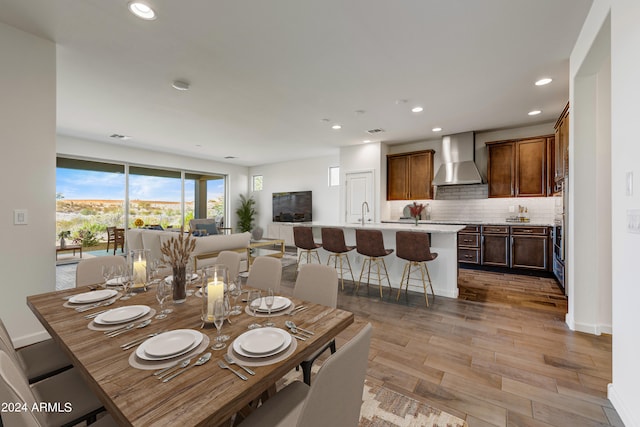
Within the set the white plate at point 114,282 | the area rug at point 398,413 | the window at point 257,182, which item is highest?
the window at point 257,182

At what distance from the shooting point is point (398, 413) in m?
1.68

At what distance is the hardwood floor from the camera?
1.74 meters

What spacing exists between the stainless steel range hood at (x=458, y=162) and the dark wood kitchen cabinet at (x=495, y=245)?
3.30 feet

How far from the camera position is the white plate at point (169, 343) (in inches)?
40.2

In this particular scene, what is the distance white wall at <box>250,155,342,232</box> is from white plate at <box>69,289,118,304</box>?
6.62m

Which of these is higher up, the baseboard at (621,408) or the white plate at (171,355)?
the white plate at (171,355)

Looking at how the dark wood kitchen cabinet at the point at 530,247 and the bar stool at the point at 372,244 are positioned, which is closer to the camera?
the bar stool at the point at 372,244

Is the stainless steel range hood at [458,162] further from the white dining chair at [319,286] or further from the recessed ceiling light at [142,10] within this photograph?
the recessed ceiling light at [142,10]

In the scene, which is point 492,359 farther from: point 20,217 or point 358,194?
point 358,194

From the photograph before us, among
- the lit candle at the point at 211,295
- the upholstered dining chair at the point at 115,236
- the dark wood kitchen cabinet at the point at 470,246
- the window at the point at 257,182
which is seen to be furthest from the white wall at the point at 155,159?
the dark wood kitchen cabinet at the point at 470,246

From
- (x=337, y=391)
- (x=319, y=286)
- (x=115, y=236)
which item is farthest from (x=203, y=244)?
(x=115, y=236)

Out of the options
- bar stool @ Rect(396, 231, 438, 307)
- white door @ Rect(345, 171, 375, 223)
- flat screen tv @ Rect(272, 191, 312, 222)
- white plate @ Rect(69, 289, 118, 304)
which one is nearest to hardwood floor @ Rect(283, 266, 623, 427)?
bar stool @ Rect(396, 231, 438, 307)

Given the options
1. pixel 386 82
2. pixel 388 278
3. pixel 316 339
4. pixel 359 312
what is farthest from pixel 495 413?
pixel 386 82

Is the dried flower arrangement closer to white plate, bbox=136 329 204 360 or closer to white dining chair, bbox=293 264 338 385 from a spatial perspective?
white plate, bbox=136 329 204 360
